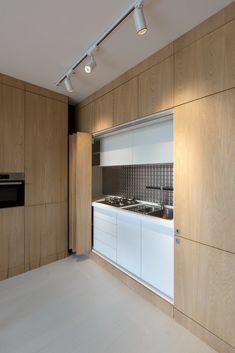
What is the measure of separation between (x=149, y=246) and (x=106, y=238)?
2.98 ft

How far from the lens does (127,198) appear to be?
3.35 m

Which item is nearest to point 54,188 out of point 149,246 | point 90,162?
point 90,162

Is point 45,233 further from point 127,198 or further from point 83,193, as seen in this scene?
point 127,198

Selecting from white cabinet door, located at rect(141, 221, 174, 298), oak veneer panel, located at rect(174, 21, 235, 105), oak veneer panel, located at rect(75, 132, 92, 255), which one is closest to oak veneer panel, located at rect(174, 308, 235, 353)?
white cabinet door, located at rect(141, 221, 174, 298)

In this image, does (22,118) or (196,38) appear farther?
(22,118)

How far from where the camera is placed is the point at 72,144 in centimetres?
314

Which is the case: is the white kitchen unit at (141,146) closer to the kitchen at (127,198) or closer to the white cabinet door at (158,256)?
the kitchen at (127,198)

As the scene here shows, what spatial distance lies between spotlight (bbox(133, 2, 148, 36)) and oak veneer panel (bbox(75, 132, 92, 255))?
1881 millimetres

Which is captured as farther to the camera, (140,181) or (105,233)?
(140,181)

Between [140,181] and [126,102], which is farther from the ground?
[126,102]

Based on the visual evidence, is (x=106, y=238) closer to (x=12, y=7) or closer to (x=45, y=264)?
(x=45, y=264)

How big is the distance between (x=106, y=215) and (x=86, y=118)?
5.41ft

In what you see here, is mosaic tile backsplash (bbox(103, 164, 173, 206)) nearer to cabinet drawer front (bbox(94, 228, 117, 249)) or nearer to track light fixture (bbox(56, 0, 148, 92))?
cabinet drawer front (bbox(94, 228, 117, 249))

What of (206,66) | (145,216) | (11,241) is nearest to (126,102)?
(206,66)
